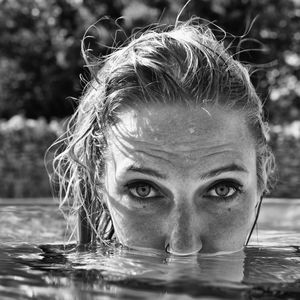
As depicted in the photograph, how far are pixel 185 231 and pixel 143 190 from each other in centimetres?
26

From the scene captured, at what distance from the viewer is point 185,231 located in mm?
1742

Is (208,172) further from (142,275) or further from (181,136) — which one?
(142,275)

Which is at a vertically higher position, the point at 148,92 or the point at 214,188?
the point at 148,92

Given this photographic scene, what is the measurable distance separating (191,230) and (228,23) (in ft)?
52.3

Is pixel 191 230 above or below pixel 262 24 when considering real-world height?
below

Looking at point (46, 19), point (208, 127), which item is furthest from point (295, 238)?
point (46, 19)

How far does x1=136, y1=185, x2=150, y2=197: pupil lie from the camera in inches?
75.6

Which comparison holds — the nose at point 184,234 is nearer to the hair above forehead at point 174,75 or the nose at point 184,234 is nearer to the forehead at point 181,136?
the forehead at point 181,136

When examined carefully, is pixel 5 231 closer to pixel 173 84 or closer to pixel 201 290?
pixel 173 84

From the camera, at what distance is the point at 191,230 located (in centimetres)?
176

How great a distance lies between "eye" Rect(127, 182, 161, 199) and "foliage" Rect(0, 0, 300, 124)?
1443cm

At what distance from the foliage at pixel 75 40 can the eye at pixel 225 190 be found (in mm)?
14332

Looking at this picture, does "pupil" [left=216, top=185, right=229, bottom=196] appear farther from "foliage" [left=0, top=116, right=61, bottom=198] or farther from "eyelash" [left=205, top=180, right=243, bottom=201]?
"foliage" [left=0, top=116, right=61, bottom=198]

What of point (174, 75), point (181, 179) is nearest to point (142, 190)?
point (181, 179)
